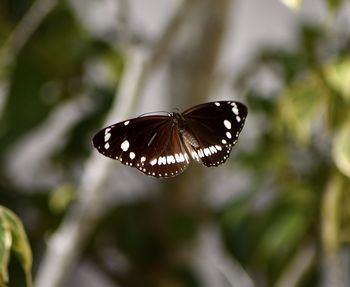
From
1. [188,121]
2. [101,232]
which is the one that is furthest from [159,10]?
[188,121]

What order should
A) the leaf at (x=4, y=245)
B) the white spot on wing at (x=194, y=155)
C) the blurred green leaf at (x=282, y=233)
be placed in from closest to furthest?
the white spot on wing at (x=194, y=155)
the leaf at (x=4, y=245)
the blurred green leaf at (x=282, y=233)

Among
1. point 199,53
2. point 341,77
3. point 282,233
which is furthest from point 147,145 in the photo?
point 199,53

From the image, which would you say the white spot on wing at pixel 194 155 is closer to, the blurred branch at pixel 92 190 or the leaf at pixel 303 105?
the blurred branch at pixel 92 190

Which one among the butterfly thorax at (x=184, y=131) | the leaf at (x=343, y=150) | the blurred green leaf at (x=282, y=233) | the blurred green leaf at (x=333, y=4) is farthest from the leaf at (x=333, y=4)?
the butterfly thorax at (x=184, y=131)

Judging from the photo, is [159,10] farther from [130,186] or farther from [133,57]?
[133,57]

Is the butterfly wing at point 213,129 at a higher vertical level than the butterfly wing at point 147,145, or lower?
higher

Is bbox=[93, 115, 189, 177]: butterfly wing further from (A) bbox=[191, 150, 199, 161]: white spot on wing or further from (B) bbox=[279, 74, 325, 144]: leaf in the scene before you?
(B) bbox=[279, 74, 325, 144]: leaf
